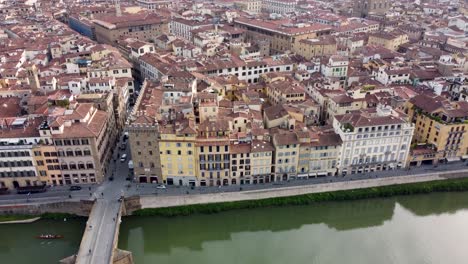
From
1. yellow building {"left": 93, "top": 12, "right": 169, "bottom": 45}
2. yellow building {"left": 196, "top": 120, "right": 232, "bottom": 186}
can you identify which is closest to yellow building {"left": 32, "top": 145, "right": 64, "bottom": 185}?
yellow building {"left": 196, "top": 120, "right": 232, "bottom": 186}

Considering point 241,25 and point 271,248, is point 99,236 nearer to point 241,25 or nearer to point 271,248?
point 271,248

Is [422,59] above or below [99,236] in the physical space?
above

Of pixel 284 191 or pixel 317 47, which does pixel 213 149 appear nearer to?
pixel 284 191

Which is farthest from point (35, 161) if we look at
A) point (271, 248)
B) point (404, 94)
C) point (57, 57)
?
point (404, 94)

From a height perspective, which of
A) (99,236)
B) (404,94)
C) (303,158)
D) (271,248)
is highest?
(404,94)

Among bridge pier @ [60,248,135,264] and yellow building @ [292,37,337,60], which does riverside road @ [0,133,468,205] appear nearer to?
bridge pier @ [60,248,135,264]

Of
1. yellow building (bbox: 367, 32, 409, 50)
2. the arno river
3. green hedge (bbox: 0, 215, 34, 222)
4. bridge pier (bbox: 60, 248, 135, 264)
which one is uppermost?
yellow building (bbox: 367, 32, 409, 50)

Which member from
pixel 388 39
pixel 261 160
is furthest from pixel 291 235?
pixel 388 39
